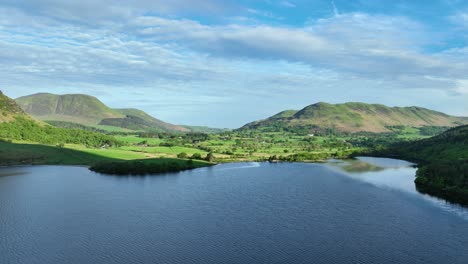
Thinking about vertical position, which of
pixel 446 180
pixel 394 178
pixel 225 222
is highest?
pixel 446 180

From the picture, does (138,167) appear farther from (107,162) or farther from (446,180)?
(446,180)

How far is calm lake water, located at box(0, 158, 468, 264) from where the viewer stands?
67312 mm

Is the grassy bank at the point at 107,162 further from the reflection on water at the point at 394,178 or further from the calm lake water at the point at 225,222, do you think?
the reflection on water at the point at 394,178

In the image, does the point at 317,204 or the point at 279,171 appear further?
the point at 279,171

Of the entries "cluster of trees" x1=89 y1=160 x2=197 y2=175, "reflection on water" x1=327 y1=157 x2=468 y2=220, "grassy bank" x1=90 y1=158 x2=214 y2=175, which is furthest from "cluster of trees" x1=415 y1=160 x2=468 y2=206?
"cluster of trees" x1=89 y1=160 x2=197 y2=175

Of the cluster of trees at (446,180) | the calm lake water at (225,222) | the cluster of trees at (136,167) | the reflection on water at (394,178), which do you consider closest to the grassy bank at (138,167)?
the cluster of trees at (136,167)

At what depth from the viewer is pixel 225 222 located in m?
86.9

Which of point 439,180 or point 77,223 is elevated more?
point 439,180

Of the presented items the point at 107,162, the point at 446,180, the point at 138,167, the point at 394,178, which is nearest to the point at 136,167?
the point at 138,167

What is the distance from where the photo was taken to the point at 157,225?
84.5 metres

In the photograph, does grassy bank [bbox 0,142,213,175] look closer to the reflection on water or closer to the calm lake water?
the calm lake water

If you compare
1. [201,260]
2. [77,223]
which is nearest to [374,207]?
[201,260]

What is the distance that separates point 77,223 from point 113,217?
855 cm

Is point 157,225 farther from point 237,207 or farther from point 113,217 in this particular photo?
point 237,207
